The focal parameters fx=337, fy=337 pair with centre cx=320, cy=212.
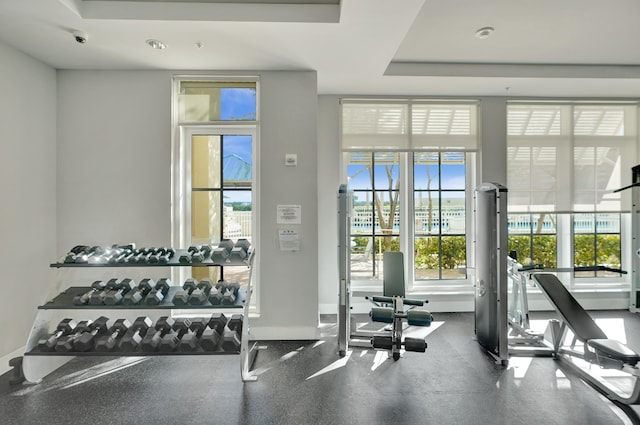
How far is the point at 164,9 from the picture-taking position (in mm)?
2559

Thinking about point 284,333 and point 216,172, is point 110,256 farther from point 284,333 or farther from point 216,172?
point 284,333

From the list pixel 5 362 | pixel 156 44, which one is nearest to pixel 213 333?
pixel 5 362

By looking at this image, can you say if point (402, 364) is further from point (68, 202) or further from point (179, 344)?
point (68, 202)

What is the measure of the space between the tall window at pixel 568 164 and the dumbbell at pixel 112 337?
451 cm

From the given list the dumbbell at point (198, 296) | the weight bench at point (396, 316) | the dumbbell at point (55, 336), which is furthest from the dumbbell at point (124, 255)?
the weight bench at point (396, 316)

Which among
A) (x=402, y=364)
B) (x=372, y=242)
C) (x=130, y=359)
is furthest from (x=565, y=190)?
(x=130, y=359)

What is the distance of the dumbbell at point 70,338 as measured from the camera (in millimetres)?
2549

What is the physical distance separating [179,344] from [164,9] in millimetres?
2538

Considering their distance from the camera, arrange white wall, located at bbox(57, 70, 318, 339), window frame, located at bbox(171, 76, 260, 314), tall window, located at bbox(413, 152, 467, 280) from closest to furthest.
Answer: white wall, located at bbox(57, 70, 318, 339) < window frame, located at bbox(171, 76, 260, 314) < tall window, located at bbox(413, 152, 467, 280)

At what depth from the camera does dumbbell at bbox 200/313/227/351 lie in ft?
8.36

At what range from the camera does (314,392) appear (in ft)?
8.25

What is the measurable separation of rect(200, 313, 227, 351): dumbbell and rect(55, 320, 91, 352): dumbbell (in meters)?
0.96

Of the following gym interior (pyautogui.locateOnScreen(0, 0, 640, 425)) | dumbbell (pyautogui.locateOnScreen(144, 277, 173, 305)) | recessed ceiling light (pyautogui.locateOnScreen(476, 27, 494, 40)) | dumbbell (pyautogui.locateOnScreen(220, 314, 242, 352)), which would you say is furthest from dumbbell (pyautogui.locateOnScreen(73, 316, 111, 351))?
recessed ceiling light (pyautogui.locateOnScreen(476, 27, 494, 40))

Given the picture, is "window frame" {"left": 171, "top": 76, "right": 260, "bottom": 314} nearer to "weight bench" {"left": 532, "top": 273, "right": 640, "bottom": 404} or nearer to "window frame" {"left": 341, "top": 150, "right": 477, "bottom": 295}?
"window frame" {"left": 341, "top": 150, "right": 477, "bottom": 295}
